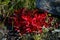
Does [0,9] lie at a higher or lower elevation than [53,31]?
higher

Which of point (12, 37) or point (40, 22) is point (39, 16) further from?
point (12, 37)

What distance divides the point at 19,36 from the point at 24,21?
27cm

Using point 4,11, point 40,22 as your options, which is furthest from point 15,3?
point 40,22

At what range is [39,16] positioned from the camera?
4.96 meters

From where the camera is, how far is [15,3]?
17.0 ft

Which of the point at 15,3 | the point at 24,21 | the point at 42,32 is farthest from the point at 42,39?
the point at 15,3

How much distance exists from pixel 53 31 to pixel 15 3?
0.83 m

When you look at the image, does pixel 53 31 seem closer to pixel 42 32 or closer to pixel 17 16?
pixel 42 32

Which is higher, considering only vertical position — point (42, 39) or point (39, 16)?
point (39, 16)

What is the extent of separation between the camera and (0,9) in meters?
5.18

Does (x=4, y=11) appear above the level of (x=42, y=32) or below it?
above

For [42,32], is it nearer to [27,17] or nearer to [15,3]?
[27,17]

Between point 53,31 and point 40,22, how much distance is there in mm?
261

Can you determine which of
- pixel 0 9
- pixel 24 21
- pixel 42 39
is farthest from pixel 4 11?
pixel 42 39
